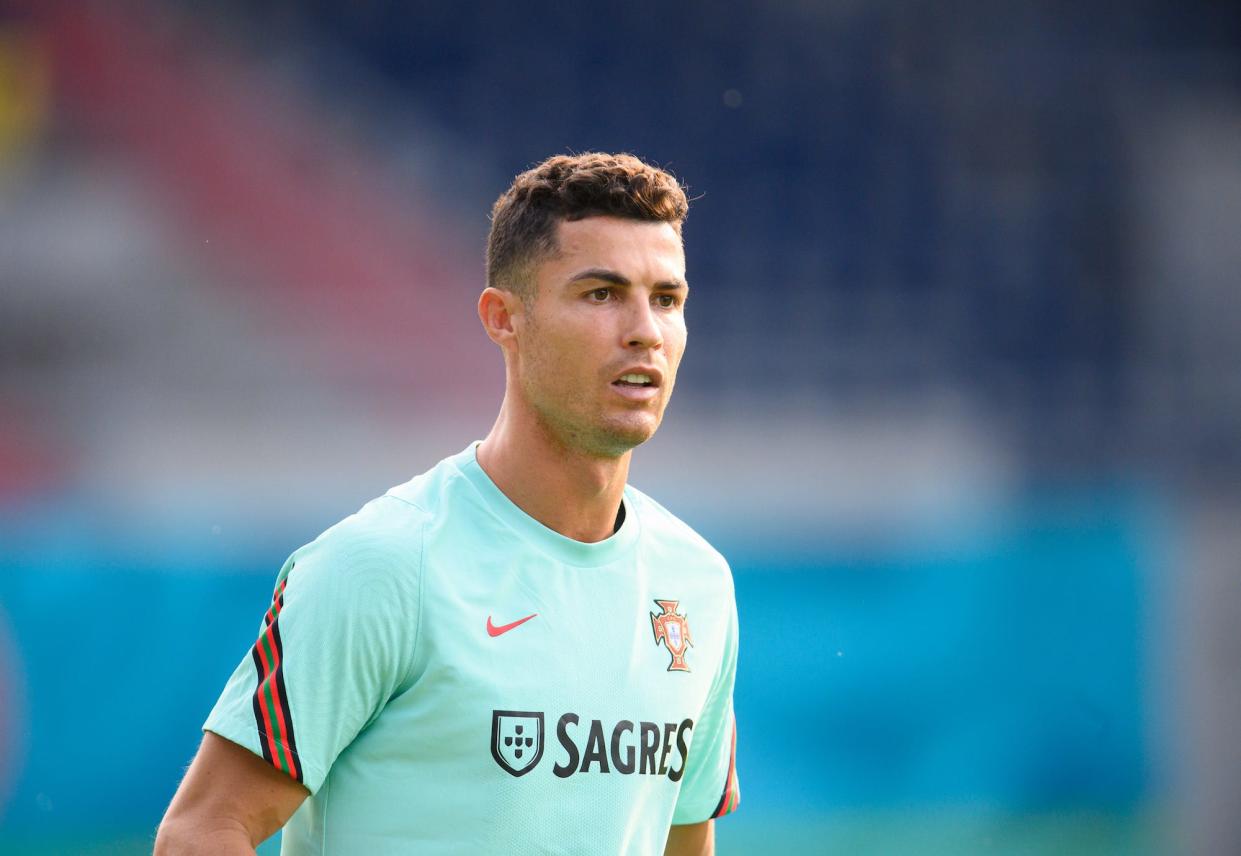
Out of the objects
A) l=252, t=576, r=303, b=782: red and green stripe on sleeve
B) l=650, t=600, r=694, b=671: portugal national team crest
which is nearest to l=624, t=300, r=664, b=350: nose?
l=650, t=600, r=694, b=671: portugal national team crest

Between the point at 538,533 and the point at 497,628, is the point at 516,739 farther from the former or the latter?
the point at 538,533

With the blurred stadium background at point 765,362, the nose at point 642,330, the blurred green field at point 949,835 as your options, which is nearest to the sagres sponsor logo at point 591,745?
the nose at point 642,330

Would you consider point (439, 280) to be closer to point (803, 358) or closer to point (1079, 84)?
point (803, 358)

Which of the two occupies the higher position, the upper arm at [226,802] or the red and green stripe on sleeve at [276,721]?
the red and green stripe on sleeve at [276,721]

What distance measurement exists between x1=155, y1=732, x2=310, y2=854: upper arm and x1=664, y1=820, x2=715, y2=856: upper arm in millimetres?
783

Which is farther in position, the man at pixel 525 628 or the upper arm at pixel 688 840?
the upper arm at pixel 688 840

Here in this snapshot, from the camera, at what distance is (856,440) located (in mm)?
7234

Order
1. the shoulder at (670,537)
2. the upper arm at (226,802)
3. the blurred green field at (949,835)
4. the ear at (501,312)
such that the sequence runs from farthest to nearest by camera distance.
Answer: the blurred green field at (949,835) → the shoulder at (670,537) → the ear at (501,312) → the upper arm at (226,802)

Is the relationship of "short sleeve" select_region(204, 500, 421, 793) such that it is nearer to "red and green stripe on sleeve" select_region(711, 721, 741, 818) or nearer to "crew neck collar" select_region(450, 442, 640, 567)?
"crew neck collar" select_region(450, 442, 640, 567)

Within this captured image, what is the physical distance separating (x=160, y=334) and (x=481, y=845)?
539 centimetres

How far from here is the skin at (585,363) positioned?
7.17ft

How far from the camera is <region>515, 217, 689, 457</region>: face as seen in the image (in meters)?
2.18

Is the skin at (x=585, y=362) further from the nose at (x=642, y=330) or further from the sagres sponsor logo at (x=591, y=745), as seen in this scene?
the sagres sponsor logo at (x=591, y=745)

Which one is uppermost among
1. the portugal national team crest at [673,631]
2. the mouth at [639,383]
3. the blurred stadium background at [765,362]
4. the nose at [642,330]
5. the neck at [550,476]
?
the blurred stadium background at [765,362]
